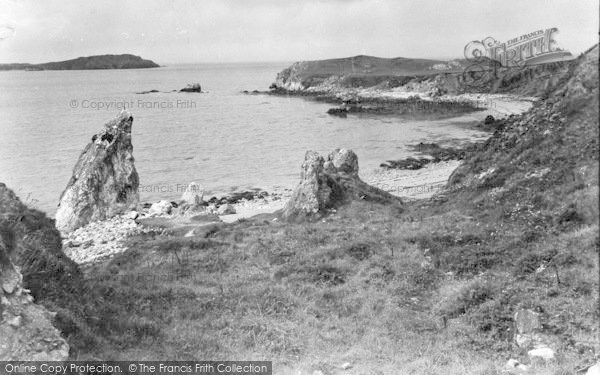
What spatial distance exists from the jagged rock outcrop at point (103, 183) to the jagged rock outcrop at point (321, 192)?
15.7 m

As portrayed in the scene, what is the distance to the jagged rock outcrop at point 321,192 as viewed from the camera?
102 ft

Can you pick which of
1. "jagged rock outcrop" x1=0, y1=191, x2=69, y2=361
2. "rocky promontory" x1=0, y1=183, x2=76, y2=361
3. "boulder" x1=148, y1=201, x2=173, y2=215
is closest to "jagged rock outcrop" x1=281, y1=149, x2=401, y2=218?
"boulder" x1=148, y1=201, x2=173, y2=215

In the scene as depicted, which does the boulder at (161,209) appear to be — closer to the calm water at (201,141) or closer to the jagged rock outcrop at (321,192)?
the calm water at (201,141)

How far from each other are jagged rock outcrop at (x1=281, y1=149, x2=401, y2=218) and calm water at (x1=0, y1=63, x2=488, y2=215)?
18556 millimetres

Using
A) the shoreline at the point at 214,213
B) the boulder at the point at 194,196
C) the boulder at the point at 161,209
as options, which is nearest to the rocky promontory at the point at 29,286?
the shoreline at the point at 214,213

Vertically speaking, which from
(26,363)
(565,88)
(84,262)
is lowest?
(84,262)

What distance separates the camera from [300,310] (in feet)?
53.9

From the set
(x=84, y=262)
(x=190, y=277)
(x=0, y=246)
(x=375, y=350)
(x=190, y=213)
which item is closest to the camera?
(x=0, y=246)

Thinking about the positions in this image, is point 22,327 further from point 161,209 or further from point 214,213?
point 161,209

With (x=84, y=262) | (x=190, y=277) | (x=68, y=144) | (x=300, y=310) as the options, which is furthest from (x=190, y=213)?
(x=68, y=144)

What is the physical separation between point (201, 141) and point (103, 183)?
42.9m

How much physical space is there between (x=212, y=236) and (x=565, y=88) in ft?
82.1

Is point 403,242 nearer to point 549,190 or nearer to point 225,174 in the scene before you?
point 549,190

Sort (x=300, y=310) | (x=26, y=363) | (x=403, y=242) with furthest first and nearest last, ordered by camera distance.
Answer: (x=403, y=242)
(x=300, y=310)
(x=26, y=363)
